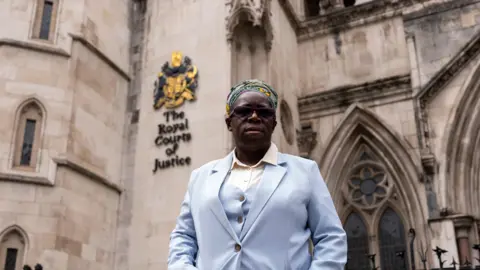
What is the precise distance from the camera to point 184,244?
7.93 feet

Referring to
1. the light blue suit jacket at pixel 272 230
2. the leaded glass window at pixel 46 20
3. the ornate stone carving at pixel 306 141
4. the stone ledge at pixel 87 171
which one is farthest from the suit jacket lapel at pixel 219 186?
the ornate stone carving at pixel 306 141

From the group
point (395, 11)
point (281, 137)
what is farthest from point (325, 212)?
point (395, 11)

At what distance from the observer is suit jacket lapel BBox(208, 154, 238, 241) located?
2252 mm

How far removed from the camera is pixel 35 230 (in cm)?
846

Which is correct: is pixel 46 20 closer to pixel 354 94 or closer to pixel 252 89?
pixel 354 94

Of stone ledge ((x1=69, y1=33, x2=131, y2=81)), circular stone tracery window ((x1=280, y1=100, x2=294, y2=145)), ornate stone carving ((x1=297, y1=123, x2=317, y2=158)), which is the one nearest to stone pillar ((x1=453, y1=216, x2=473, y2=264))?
ornate stone carving ((x1=297, y1=123, x2=317, y2=158))

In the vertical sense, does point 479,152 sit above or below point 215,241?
above

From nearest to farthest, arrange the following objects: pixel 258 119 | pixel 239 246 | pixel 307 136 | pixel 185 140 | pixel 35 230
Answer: pixel 239 246, pixel 258 119, pixel 35 230, pixel 185 140, pixel 307 136

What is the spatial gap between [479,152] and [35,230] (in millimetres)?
8342

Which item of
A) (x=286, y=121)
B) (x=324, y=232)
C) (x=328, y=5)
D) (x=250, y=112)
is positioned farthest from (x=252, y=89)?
(x=328, y=5)

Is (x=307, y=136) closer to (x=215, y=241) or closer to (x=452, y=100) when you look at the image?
(x=452, y=100)

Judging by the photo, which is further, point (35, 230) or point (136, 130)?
point (136, 130)

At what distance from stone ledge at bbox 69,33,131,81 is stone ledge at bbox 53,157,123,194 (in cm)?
235

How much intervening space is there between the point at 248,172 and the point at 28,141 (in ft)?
25.0
